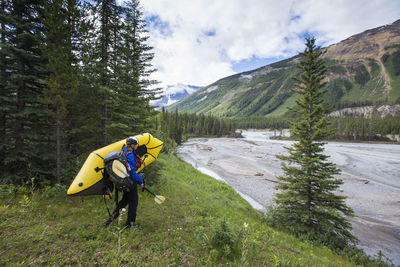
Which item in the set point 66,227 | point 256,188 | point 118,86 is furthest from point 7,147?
point 256,188

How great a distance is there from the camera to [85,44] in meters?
9.62

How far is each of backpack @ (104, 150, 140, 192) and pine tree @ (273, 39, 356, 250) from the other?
10.0 metres

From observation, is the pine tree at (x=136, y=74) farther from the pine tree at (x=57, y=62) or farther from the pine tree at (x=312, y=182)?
the pine tree at (x=312, y=182)

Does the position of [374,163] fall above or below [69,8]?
below

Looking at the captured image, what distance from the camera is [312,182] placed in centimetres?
1077

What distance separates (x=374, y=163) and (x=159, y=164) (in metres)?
49.7

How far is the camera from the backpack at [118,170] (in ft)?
14.5

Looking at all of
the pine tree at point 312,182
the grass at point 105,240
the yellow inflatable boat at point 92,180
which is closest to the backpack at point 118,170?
the yellow inflatable boat at point 92,180

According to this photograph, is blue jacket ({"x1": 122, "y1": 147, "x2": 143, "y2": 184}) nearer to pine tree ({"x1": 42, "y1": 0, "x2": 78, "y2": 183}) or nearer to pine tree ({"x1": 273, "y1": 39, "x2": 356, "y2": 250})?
pine tree ({"x1": 42, "y1": 0, "x2": 78, "y2": 183})

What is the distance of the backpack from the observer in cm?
441

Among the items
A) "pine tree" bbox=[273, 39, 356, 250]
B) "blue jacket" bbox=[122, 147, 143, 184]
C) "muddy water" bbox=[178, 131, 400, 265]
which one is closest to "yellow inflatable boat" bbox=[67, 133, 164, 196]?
"blue jacket" bbox=[122, 147, 143, 184]

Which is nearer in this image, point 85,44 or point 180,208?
point 180,208

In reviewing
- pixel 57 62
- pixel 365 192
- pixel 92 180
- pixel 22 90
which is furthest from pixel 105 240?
pixel 365 192

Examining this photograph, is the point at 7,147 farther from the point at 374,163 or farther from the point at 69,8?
the point at 374,163
